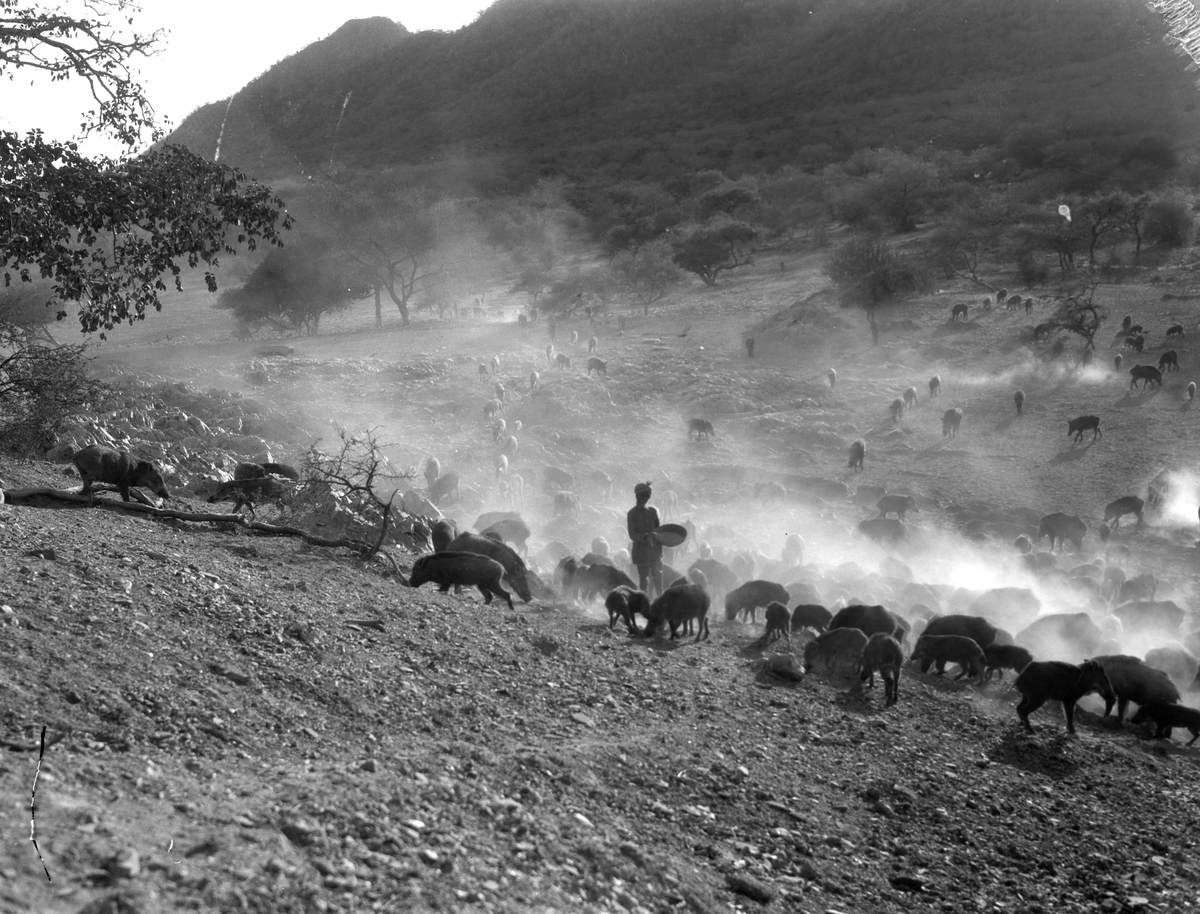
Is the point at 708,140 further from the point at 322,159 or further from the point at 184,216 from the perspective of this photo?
the point at 184,216

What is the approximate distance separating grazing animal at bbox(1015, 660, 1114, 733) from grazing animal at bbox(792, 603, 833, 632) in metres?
2.74

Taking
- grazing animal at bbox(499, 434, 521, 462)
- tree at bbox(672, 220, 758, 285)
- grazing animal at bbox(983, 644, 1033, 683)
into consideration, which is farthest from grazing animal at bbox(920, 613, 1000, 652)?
tree at bbox(672, 220, 758, 285)

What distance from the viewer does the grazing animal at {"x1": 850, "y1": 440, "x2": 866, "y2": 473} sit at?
24.9 meters

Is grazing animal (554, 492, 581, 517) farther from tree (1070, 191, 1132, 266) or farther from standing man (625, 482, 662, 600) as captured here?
tree (1070, 191, 1132, 266)

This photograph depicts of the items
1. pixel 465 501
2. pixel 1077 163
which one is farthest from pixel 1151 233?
pixel 465 501

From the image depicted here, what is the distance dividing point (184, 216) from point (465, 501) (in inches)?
423

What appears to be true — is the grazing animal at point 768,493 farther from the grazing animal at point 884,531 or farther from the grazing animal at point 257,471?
the grazing animal at point 257,471

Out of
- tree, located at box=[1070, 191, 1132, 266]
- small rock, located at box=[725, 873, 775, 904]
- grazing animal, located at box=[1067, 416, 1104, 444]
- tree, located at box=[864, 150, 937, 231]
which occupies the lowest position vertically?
small rock, located at box=[725, 873, 775, 904]

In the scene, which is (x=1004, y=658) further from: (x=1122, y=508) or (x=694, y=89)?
(x=694, y=89)

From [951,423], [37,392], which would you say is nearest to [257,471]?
[37,392]

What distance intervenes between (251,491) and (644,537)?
4434mm

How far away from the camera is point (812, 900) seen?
5.89 metres

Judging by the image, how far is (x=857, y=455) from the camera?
2486 cm

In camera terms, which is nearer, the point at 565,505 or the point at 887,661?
the point at 887,661
